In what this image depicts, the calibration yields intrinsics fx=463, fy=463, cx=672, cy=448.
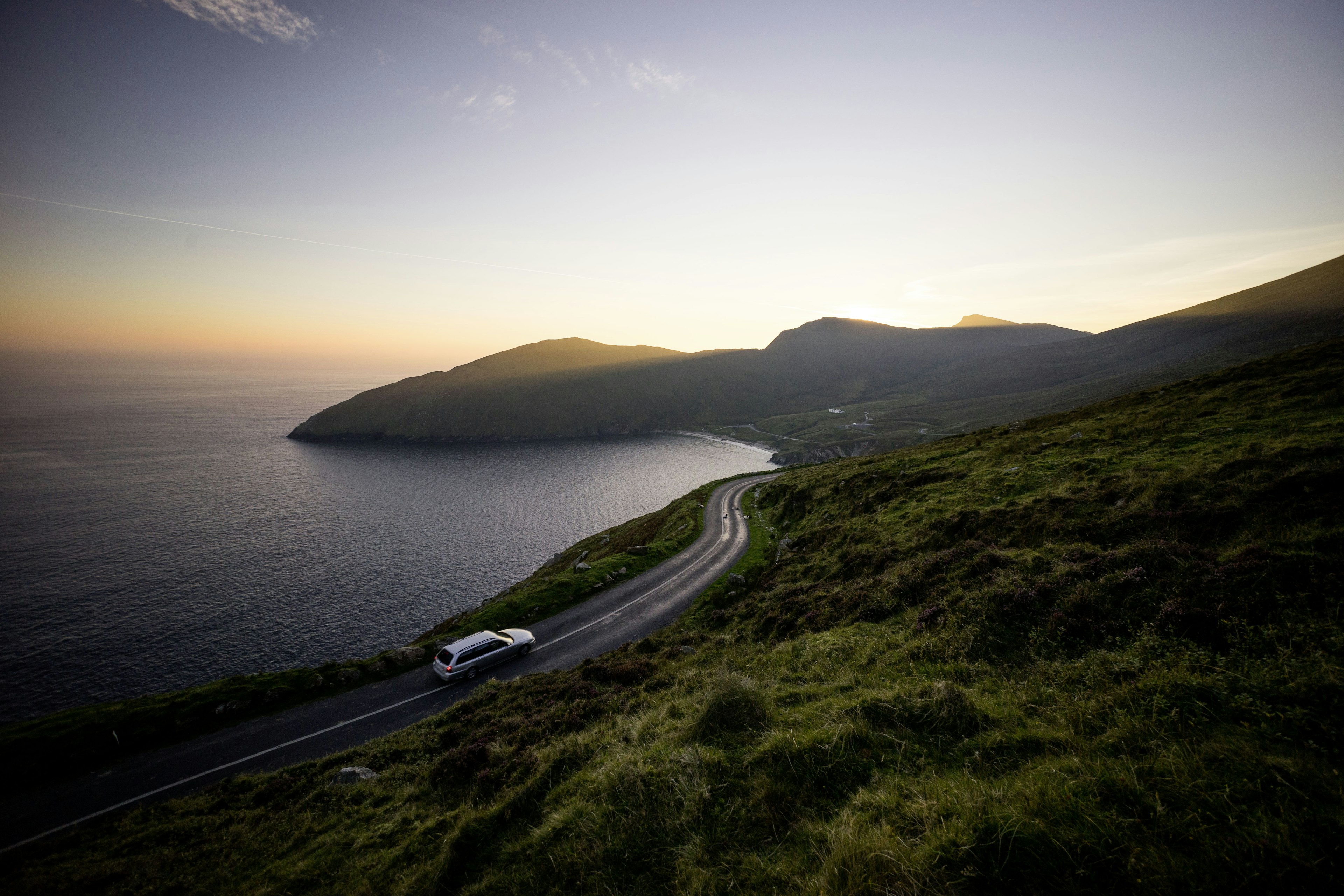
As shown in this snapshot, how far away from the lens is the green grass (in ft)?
74.0

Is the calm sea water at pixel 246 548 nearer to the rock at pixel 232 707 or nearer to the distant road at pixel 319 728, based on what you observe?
the rock at pixel 232 707

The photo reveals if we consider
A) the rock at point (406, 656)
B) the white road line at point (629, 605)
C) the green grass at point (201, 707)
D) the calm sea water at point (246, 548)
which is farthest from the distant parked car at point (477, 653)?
the calm sea water at point (246, 548)

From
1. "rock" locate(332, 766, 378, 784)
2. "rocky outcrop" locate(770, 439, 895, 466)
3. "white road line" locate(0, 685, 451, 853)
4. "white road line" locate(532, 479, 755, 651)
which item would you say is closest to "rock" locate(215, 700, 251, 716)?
"white road line" locate(0, 685, 451, 853)

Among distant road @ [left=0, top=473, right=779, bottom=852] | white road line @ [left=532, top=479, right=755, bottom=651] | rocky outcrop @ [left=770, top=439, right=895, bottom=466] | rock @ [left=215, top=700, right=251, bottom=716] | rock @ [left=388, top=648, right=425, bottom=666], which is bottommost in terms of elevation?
rocky outcrop @ [left=770, top=439, right=895, bottom=466]

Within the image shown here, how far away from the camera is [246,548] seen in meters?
76.7

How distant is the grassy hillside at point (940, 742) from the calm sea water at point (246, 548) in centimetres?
3797

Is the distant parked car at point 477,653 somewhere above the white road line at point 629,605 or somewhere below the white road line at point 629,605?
above

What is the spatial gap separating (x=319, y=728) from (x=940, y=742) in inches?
1164

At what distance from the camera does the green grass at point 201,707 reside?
74.0ft

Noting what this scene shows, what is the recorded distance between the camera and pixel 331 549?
77.8 meters

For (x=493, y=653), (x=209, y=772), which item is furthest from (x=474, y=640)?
(x=209, y=772)

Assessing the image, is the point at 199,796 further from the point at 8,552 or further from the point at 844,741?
the point at 8,552

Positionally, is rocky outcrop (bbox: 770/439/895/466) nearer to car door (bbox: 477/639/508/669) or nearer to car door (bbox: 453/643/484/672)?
car door (bbox: 477/639/508/669)

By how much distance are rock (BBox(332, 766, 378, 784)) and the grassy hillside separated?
0.36m
